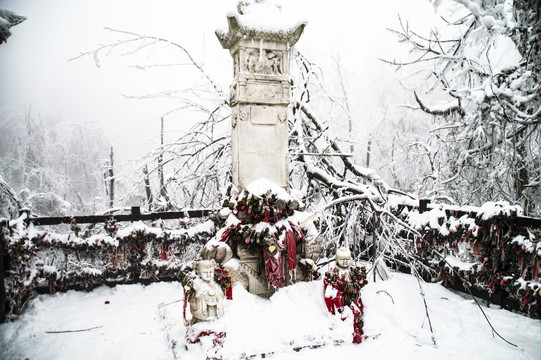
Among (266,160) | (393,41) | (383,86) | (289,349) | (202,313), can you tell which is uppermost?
(393,41)

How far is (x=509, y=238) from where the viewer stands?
4.13 metres

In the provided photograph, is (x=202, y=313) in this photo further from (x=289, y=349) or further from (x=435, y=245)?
(x=435, y=245)

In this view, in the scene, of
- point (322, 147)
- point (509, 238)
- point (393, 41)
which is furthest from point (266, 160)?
point (393, 41)

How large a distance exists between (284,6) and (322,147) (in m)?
2.94

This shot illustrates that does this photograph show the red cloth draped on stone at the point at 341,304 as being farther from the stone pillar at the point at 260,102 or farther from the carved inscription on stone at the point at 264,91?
the carved inscription on stone at the point at 264,91

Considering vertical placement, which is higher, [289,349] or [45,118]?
[45,118]

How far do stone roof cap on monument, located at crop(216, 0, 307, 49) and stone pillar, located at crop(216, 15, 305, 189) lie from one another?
0.04 ft

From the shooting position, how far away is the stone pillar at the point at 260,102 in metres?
4.48

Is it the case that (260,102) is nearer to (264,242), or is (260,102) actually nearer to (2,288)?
(264,242)

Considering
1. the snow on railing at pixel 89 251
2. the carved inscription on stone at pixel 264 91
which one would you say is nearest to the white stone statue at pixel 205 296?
the snow on railing at pixel 89 251

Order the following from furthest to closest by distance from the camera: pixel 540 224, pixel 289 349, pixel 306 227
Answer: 1. pixel 306 227
2. pixel 540 224
3. pixel 289 349

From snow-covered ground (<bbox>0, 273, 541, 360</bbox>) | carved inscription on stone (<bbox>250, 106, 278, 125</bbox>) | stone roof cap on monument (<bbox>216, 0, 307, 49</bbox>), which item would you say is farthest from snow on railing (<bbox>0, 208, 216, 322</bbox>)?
stone roof cap on monument (<bbox>216, 0, 307, 49</bbox>)

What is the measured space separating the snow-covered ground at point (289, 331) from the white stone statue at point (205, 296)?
11 centimetres

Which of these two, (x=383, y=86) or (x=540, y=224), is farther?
(x=383, y=86)
